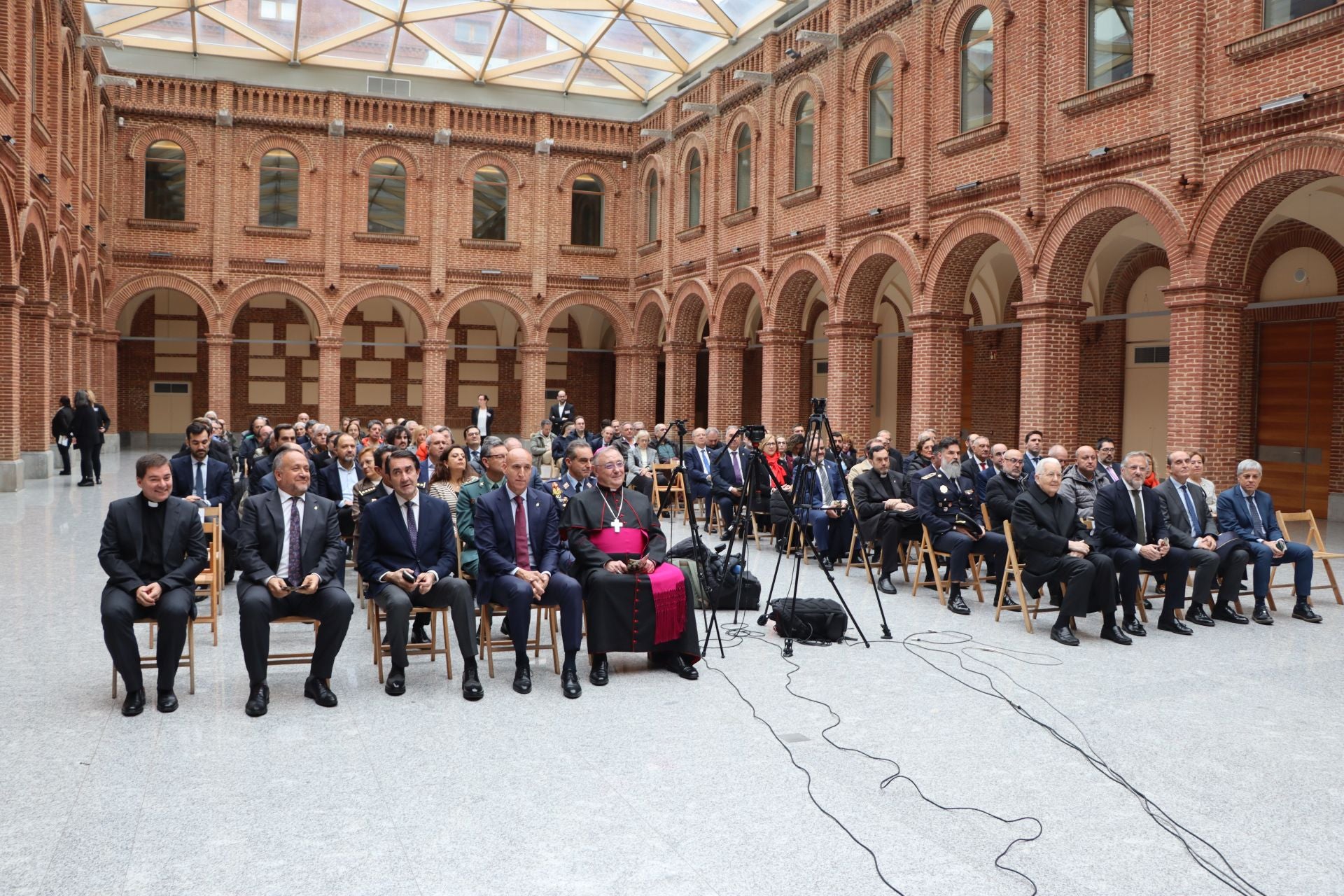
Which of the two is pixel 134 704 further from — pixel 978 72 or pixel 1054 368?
pixel 978 72

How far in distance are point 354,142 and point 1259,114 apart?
69.9 feet

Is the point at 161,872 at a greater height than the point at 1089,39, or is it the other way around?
the point at 1089,39

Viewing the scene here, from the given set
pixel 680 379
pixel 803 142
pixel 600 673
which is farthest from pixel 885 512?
pixel 680 379

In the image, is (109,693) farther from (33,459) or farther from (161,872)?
(33,459)

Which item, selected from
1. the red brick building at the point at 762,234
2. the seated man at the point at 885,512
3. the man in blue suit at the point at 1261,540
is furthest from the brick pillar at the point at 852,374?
the man in blue suit at the point at 1261,540

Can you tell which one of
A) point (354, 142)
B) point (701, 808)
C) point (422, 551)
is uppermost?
point (354, 142)

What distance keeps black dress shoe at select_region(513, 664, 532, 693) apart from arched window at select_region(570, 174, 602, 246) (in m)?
23.1

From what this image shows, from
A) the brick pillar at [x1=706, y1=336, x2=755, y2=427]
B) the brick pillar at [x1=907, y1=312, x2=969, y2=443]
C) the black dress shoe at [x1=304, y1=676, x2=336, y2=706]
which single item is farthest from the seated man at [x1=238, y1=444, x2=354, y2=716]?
the brick pillar at [x1=706, y1=336, x2=755, y2=427]

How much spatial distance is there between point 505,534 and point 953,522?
15.2ft

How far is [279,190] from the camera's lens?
26.7 m

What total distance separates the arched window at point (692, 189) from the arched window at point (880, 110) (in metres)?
6.82

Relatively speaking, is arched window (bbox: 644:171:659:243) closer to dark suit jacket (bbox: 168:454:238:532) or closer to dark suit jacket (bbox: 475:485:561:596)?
dark suit jacket (bbox: 168:454:238:532)

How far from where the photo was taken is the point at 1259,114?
38.4 ft

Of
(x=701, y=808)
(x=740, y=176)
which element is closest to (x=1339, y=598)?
(x=701, y=808)
